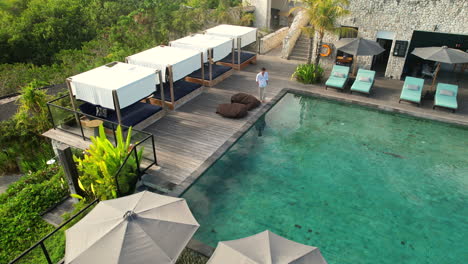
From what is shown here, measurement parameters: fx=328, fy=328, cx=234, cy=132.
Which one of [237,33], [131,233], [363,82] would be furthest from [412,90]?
[131,233]

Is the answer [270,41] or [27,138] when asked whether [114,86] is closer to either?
[27,138]

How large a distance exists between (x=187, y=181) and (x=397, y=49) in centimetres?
1311

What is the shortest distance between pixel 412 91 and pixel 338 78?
10.9 feet

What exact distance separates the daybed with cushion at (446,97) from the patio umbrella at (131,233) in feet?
41.0

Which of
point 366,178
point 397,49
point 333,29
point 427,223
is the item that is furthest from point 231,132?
point 397,49

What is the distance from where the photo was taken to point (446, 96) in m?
14.5

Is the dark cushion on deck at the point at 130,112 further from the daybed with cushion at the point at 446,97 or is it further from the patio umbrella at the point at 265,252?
the daybed with cushion at the point at 446,97

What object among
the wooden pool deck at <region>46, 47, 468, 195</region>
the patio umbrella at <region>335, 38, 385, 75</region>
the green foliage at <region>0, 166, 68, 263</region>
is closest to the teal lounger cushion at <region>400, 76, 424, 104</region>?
the wooden pool deck at <region>46, 47, 468, 195</region>

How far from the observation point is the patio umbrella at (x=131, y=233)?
19.6 ft

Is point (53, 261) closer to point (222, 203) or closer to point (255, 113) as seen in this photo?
point (222, 203)

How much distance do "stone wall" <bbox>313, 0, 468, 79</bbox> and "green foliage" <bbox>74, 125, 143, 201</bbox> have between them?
1357cm

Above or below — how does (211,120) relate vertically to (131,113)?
below

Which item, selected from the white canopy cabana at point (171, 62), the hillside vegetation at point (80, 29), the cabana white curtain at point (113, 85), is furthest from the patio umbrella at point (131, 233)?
the hillside vegetation at point (80, 29)

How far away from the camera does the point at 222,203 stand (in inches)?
379
